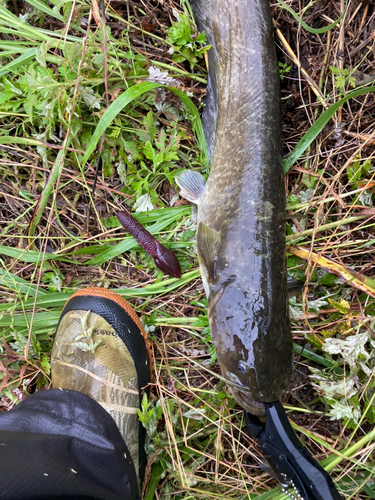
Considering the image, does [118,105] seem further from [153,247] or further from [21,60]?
[153,247]

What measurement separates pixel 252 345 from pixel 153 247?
1068 millimetres

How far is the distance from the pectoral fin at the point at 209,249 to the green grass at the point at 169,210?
1.00 feet

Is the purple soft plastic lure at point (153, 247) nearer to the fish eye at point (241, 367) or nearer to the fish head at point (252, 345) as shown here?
the fish head at point (252, 345)

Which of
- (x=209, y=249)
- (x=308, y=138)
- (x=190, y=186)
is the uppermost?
(x=308, y=138)

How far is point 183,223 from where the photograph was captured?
2871 millimetres

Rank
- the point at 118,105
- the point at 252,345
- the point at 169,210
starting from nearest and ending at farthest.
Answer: the point at 252,345 < the point at 118,105 < the point at 169,210

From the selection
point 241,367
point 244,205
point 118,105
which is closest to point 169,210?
point 244,205

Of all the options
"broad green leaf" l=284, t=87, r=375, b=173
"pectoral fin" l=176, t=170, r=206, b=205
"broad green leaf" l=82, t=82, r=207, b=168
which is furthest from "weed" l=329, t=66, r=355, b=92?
"pectoral fin" l=176, t=170, r=206, b=205

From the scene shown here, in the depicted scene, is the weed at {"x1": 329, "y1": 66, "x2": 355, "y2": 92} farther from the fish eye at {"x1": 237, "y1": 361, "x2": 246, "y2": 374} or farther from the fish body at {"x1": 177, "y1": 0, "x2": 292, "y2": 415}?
the fish eye at {"x1": 237, "y1": 361, "x2": 246, "y2": 374}

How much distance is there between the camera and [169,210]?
2.84 m

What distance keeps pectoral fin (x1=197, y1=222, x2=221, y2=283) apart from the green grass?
30cm

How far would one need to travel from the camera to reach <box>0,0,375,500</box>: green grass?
2.51 meters

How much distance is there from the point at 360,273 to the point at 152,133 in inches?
74.6

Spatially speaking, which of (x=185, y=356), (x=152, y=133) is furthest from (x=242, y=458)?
(x=152, y=133)
